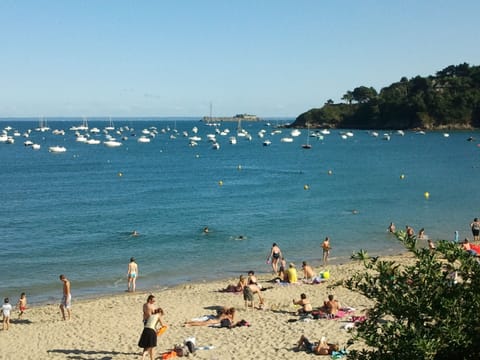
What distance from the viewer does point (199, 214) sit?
134 ft

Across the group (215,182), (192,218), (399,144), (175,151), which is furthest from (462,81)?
(192,218)

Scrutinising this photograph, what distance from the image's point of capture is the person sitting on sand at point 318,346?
14.3 meters

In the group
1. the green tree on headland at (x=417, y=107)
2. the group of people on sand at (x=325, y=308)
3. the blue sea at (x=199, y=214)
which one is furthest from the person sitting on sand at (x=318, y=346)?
the green tree on headland at (x=417, y=107)

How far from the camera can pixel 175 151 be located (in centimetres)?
10762

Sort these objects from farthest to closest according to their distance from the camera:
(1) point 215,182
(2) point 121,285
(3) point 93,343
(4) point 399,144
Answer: (4) point 399,144, (1) point 215,182, (2) point 121,285, (3) point 93,343

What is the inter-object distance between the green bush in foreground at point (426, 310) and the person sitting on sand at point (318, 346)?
26.0ft

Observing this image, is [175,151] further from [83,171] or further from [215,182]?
[215,182]

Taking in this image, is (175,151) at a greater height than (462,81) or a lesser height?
lesser

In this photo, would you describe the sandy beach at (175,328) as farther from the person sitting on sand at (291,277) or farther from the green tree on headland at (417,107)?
the green tree on headland at (417,107)

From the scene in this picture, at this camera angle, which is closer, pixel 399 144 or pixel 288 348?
pixel 288 348

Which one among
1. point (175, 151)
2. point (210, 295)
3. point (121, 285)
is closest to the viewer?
point (210, 295)

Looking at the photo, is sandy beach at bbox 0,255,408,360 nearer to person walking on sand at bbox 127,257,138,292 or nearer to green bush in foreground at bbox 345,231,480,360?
person walking on sand at bbox 127,257,138,292

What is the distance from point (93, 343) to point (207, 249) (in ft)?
49.5

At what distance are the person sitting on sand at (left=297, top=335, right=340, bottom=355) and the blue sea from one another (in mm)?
10984
